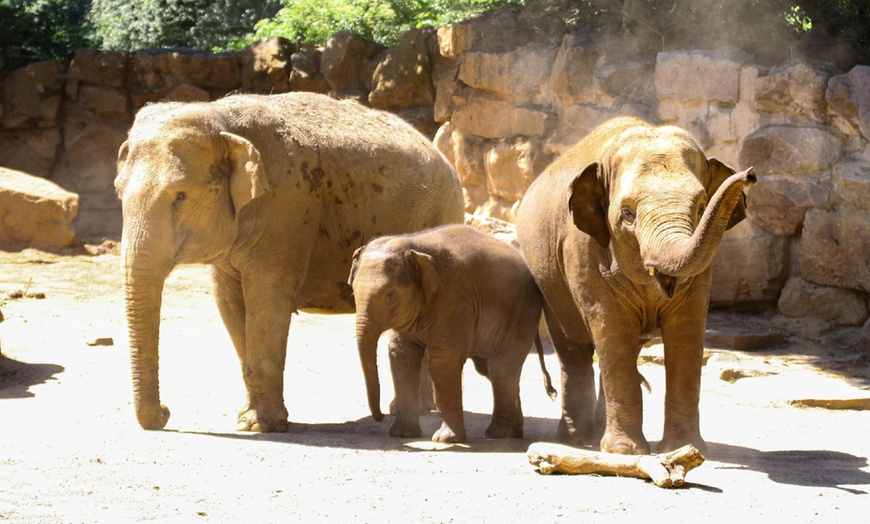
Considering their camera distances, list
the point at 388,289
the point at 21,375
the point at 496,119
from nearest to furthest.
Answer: the point at 388,289, the point at 21,375, the point at 496,119

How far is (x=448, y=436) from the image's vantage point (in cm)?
802

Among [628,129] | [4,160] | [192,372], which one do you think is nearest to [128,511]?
[628,129]

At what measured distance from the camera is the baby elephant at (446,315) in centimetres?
789

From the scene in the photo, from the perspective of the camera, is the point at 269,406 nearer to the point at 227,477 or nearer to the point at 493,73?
the point at 227,477

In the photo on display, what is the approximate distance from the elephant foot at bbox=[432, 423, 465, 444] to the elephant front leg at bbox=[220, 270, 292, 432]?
3.85 ft

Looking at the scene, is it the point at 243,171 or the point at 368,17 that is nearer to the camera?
the point at 243,171

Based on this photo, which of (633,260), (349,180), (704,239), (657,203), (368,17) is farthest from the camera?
(368,17)

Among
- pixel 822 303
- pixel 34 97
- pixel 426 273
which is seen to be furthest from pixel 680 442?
pixel 34 97

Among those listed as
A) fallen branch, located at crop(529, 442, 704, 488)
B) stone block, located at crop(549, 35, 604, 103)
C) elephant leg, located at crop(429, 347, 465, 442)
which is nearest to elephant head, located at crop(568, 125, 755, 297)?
fallen branch, located at crop(529, 442, 704, 488)

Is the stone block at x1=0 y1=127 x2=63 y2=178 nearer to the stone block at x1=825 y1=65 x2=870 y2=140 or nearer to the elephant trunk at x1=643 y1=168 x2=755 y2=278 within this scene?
the stone block at x1=825 y1=65 x2=870 y2=140

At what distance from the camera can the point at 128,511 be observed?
5816mm

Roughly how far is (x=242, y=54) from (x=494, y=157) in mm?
4881

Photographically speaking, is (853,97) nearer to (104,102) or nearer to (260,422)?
(260,422)

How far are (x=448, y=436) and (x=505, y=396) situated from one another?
1.67 feet
